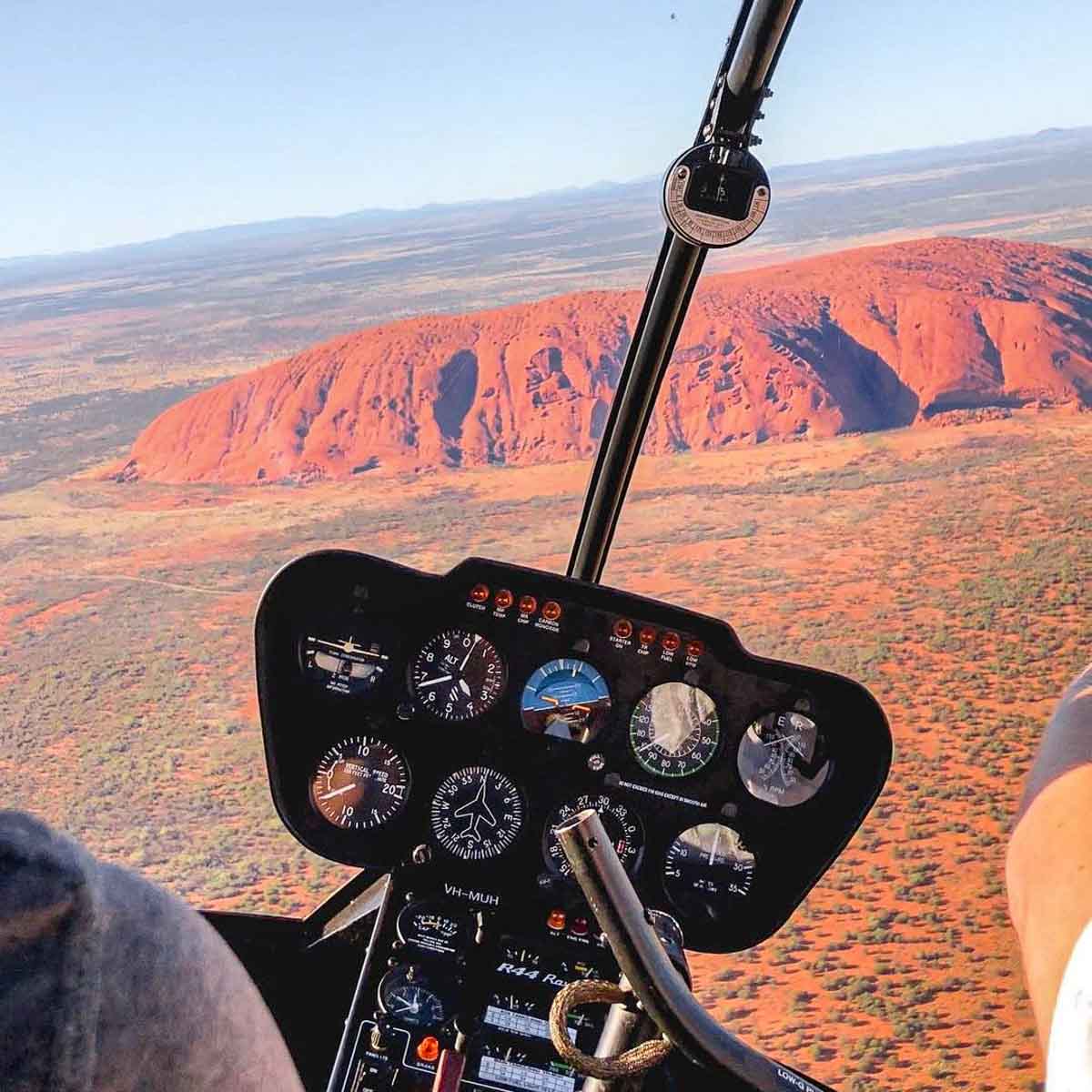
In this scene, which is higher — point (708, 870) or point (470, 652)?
point (470, 652)

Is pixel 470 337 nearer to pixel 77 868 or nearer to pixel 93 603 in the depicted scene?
pixel 93 603

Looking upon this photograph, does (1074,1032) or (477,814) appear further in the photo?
(477,814)

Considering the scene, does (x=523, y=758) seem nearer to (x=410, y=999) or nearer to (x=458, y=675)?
(x=458, y=675)

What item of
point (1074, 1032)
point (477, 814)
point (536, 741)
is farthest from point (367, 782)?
point (1074, 1032)

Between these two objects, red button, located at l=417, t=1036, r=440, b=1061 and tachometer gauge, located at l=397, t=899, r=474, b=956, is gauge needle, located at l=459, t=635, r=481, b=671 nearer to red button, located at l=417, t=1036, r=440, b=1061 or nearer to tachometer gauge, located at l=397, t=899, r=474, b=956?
tachometer gauge, located at l=397, t=899, r=474, b=956

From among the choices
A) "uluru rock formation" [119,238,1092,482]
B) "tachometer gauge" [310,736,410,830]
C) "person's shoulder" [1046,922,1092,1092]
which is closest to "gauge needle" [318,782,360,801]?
"tachometer gauge" [310,736,410,830]

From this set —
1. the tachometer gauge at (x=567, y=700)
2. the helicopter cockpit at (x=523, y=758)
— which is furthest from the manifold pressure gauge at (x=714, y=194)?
the tachometer gauge at (x=567, y=700)

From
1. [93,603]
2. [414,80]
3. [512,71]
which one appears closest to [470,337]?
[93,603]
